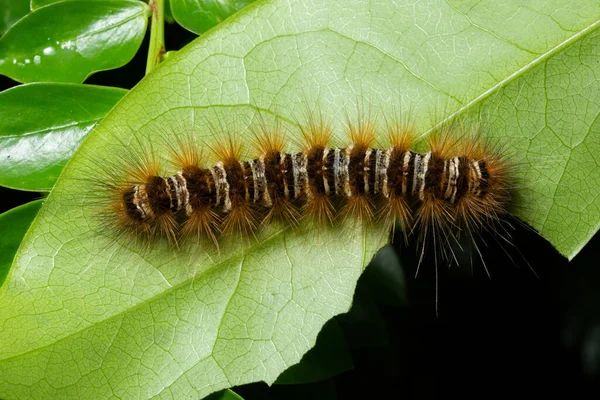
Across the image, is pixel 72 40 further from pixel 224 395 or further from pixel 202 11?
pixel 224 395

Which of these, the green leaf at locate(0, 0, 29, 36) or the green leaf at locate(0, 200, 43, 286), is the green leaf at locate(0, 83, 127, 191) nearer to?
the green leaf at locate(0, 200, 43, 286)

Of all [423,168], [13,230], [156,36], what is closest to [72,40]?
[156,36]

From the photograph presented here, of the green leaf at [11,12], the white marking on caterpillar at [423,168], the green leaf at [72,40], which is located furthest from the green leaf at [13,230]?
the white marking on caterpillar at [423,168]

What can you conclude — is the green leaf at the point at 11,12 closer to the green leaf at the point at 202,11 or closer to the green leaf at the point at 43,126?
the green leaf at the point at 43,126

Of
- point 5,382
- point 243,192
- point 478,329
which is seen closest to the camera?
point 5,382

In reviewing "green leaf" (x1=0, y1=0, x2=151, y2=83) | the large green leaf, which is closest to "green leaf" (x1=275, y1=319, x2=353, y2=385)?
the large green leaf

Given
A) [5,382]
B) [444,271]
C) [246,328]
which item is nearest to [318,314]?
[246,328]

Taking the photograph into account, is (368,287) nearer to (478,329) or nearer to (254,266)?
(254,266)
